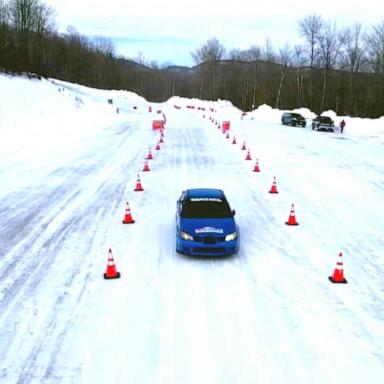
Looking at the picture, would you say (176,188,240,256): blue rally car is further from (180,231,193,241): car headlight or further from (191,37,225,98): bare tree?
(191,37,225,98): bare tree

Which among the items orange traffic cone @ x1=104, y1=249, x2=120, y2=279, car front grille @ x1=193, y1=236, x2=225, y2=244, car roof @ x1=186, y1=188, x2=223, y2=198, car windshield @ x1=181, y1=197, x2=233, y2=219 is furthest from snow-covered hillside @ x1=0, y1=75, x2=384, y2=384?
car roof @ x1=186, y1=188, x2=223, y2=198

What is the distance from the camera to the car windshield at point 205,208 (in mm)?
10821

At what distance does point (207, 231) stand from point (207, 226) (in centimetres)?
15

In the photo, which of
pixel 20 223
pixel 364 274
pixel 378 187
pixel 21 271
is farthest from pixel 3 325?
pixel 378 187

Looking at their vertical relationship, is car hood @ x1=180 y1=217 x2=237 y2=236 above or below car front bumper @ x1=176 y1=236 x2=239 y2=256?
above

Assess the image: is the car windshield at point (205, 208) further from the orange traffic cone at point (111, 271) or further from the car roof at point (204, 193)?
the orange traffic cone at point (111, 271)

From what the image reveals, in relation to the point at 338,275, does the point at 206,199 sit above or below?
above

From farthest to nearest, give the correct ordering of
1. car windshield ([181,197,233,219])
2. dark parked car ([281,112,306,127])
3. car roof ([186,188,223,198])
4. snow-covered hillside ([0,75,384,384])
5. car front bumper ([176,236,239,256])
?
dark parked car ([281,112,306,127]) < car roof ([186,188,223,198]) < car windshield ([181,197,233,219]) < car front bumper ([176,236,239,256]) < snow-covered hillside ([0,75,384,384])

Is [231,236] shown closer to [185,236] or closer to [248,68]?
[185,236]

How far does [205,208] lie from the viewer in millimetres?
11062

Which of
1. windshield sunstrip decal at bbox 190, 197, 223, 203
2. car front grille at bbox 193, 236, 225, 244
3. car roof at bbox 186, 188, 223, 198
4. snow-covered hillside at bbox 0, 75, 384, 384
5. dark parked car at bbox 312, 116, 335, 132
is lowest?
snow-covered hillside at bbox 0, 75, 384, 384

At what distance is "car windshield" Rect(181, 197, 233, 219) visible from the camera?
1082cm

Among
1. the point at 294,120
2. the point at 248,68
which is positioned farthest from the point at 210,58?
the point at 294,120

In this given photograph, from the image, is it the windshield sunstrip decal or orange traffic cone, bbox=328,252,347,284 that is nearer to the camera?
orange traffic cone, bbox=328,252,347,284
